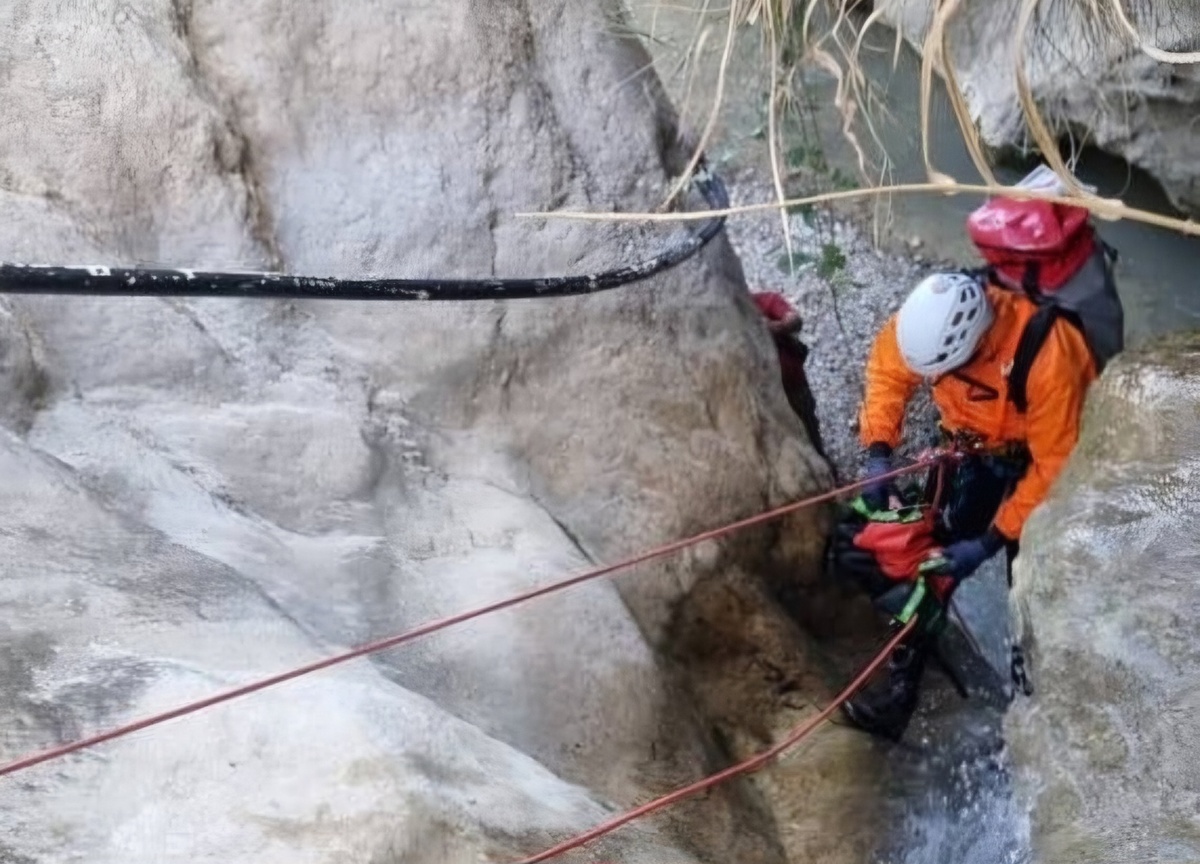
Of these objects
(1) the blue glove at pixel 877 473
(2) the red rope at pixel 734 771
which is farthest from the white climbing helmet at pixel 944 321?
(2) the red rope at pixel 734 771

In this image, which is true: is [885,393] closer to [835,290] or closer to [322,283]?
[322,283]

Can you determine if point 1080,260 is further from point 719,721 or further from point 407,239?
point 407,239

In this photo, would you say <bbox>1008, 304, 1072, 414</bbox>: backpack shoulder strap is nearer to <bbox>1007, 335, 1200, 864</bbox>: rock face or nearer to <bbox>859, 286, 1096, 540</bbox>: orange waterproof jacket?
<bbox>859, 286, 1096, 540</bbox>: orange waterproof jacket

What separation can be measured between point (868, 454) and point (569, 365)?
1186 mm

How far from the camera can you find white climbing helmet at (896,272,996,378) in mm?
3557

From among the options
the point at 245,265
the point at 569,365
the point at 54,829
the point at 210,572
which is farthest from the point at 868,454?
the point at 54,829

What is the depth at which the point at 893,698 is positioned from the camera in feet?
11.8

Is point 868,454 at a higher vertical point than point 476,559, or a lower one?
lower

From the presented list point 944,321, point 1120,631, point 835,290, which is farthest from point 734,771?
point 835,290

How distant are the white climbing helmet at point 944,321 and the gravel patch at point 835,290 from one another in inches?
76.7

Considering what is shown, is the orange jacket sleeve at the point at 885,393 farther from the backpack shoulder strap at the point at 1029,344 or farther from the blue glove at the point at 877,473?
the backpack shoulder strap at the point at 1029,344

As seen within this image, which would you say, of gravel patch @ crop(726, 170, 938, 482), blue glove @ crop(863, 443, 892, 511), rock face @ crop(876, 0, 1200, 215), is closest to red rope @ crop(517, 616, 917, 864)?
blue glove @ crop(863, 443, 892, 511)

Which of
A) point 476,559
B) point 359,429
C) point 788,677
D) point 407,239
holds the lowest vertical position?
point 788,677

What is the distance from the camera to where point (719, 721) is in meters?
3.33
